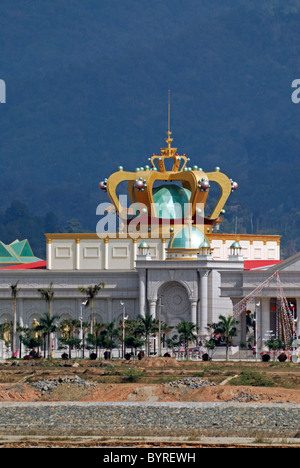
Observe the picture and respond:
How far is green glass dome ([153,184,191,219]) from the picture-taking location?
474 ft

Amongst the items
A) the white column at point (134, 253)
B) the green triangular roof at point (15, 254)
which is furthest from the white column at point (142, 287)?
the green triangular roof at point (15, 254)

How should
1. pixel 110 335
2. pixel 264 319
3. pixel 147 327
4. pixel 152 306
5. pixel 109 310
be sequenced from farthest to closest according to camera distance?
pixel 109 310, pixel 152 306, pixel 264 319, pixel 110 335, pixel 147 327

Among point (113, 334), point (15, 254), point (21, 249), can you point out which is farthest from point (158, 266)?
point (21, 249)

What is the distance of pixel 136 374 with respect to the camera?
9762 centimetres

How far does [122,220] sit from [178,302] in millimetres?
13870

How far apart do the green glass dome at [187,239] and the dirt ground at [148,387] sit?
105 ft

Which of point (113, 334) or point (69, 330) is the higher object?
point (69, 330)

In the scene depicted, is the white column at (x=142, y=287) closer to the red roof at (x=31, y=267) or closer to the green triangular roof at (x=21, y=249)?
the red roof at (x=31, y=267)

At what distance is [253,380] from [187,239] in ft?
144

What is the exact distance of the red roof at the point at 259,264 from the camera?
454 feet

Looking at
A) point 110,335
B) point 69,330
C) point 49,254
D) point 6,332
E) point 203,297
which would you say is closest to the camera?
point 110,335

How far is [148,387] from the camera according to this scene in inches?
3541

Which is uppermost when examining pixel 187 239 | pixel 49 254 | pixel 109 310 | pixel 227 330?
pixel 187 239

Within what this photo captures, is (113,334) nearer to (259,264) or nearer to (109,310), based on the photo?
(109,310)
